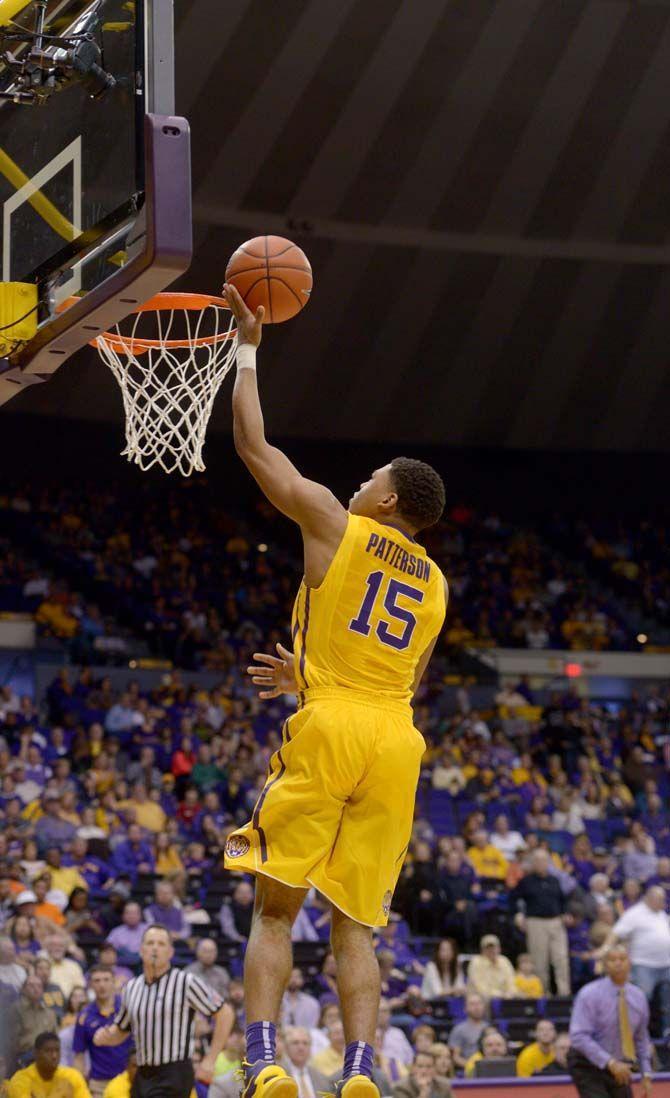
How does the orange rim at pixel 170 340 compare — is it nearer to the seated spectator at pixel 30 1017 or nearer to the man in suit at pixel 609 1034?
the seated spectator at pixel 30 1017

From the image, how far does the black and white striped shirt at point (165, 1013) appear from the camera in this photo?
847 centimetres

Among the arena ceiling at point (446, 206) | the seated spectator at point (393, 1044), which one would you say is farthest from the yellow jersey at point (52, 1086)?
the arena ceiling at point (446, 206)

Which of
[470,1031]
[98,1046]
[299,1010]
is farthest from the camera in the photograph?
[470,1031]

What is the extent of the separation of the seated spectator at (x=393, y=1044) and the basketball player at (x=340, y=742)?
263 inches

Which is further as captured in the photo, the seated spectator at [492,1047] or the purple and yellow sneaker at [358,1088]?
the seated spectator at [492,1047]

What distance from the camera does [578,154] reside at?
22297mm

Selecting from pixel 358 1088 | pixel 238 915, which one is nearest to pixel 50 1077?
pixel 358 1088

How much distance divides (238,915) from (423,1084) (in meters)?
4.13

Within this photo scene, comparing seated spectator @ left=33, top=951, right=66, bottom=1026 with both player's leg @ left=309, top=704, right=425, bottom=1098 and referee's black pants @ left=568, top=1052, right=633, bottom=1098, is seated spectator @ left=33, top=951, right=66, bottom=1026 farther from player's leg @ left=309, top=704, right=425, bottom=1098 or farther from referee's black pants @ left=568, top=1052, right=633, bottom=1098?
player's leg @ left=309, top=704, right=425, bottom=1098

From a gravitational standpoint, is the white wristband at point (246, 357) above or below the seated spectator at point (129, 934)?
above

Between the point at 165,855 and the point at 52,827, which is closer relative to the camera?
the point at 52,827

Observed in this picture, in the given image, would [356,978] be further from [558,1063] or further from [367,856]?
[558,1063]

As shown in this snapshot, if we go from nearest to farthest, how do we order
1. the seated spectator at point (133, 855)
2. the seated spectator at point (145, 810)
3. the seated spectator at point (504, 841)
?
the seated spectator at point (133, 855) → the seated spectator at point (145, 810) → the seated spectator at point (504, 841)

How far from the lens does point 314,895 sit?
48.6ft
